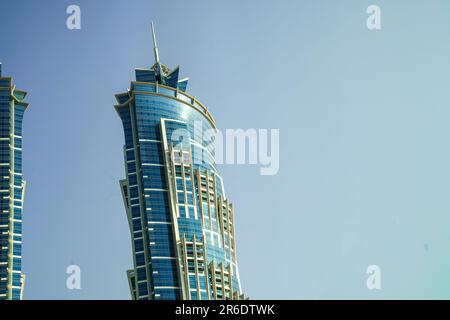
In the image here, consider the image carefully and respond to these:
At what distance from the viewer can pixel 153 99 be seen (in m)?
136

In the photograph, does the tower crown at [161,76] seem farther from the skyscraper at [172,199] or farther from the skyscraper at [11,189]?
the skyscraper at [11,189]

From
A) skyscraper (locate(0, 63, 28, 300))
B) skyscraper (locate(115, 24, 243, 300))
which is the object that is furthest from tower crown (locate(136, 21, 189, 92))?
skyscraper (locate(0, 63, 28, 300))

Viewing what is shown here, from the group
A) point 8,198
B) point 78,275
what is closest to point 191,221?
point 8,198

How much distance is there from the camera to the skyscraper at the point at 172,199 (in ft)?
405

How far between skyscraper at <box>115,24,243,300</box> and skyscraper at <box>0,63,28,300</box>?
61.2 feet

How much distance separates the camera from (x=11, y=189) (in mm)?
131125

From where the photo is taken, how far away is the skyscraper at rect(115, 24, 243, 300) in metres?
124

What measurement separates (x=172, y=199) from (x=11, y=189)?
29375 millimetres

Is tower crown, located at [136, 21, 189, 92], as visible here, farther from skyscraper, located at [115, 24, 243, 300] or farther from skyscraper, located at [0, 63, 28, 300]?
skyscraper, located at [0, 63, 28, 300]

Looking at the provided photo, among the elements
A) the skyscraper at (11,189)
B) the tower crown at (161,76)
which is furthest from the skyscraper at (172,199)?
the skyscraper at (11,189)

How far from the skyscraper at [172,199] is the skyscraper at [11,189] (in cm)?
1866

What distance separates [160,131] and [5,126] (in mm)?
28330
